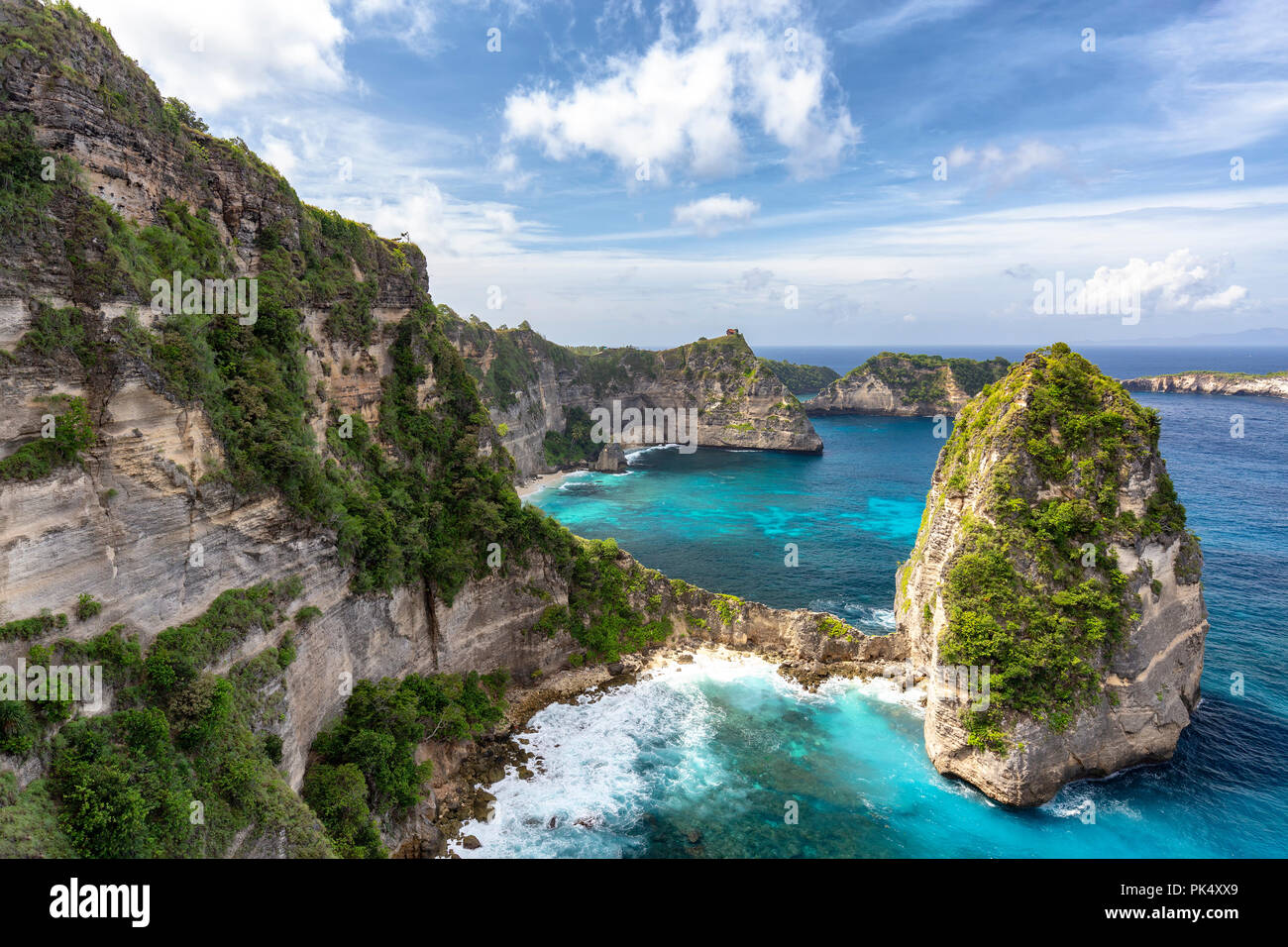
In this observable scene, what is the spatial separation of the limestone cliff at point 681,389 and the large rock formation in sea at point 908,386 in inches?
1758

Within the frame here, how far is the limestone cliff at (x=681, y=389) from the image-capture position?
111 metres

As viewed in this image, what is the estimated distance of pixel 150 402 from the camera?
822 inches

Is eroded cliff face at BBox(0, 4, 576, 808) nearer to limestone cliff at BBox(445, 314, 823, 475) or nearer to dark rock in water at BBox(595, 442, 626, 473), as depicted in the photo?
limestone cliff at BBox(445, 314, 823, 475)

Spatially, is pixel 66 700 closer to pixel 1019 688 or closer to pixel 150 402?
pixel 150 402

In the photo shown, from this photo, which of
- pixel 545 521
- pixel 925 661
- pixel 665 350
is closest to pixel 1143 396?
pixel 665 350

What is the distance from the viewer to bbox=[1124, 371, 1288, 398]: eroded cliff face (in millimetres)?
154875

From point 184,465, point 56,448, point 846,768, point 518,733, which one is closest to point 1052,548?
point 846,768

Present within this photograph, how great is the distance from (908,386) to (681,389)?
6246 cm

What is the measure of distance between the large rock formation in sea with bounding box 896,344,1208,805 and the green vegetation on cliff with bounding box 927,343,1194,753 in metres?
0.06

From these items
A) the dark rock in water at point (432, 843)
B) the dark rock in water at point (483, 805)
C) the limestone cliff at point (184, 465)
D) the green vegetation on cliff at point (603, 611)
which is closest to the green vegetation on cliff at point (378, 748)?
the limestone cliff at point (184, 465)

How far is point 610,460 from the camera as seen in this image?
353 ft

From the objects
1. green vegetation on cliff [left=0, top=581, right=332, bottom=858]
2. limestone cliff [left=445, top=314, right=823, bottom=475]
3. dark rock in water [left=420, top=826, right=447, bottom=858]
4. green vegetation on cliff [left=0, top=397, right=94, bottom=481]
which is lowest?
dark rock in water [left=420, top=826, right=447, bottom=858]

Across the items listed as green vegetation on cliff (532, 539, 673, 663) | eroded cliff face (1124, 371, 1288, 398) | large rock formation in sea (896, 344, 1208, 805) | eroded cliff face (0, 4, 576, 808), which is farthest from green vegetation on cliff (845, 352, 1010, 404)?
eroded cliff face (0, 4, 576, 808)

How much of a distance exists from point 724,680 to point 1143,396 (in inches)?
6916
